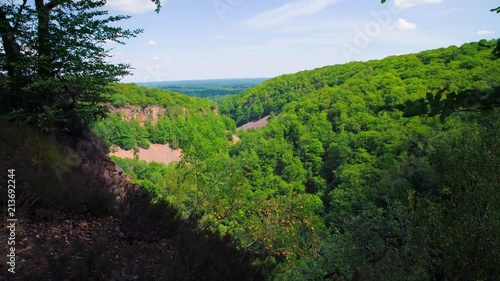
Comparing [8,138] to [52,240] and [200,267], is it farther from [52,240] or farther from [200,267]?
[200,267]

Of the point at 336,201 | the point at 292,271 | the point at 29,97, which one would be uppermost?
the point at 29,97

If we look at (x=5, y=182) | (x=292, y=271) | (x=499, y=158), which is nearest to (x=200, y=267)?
(x=5, y=182)

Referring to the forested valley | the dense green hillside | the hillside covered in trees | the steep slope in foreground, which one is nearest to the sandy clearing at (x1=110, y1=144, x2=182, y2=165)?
the hillside covered in trees

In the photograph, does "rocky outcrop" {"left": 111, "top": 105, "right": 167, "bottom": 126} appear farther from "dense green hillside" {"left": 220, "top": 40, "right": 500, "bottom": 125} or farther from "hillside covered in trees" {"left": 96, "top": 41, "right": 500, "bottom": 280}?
"dense green hillside" {"left": 220, "top": 40, "right": 500, "bottom": 125}

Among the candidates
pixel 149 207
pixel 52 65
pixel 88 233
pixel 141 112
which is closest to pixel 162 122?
pixel 141 112

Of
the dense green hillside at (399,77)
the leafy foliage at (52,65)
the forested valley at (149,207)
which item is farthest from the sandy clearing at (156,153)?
the leafy foliage at (52,65)

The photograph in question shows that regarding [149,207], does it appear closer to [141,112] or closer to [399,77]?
[399,77]
